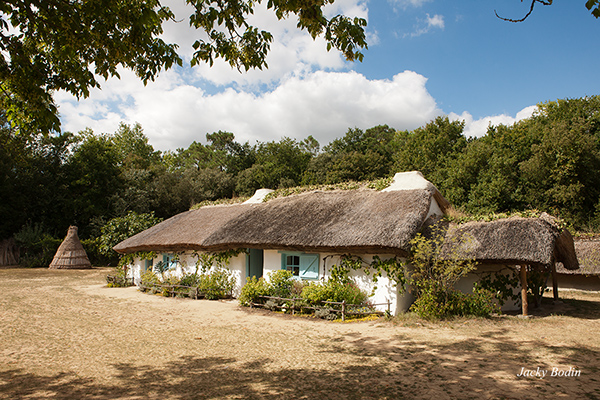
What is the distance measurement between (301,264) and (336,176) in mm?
22305

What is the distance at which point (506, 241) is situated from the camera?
9.88 meters

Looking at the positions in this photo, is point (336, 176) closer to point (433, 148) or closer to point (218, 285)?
point (433, 148)

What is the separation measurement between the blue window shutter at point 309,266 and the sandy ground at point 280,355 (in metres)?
1.89

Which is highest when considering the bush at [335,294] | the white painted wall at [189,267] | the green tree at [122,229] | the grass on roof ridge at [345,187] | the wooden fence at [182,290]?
the grass on roof ridge at [345,187]

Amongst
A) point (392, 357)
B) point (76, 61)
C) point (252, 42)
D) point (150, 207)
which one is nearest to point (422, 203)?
point (392, 357)

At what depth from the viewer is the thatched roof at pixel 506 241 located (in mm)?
9406

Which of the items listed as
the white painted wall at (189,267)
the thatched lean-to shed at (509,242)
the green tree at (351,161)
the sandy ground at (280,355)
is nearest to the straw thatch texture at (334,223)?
the white painted wall at (189,267)

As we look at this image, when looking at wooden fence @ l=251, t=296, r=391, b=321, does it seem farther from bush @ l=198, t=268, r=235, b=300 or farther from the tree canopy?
the tree canopy

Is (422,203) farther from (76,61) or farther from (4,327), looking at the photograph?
(4,327)

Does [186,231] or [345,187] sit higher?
[345,187]

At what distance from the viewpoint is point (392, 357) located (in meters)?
6.57

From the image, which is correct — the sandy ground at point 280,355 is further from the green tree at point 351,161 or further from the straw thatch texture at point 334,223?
the green tree at point 351,161

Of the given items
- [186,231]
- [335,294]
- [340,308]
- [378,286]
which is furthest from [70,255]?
[378,286]

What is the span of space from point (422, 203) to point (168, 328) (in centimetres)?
796
